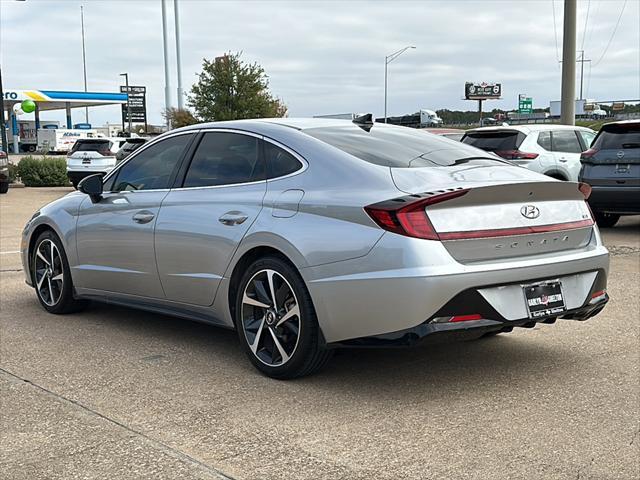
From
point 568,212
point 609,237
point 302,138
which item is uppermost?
point 302,138

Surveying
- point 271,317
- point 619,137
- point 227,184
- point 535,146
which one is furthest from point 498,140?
point 271,317

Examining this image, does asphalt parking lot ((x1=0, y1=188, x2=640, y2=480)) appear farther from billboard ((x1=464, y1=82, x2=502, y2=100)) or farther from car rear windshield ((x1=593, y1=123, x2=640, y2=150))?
billboard ((x1=464, y1=82, x2=502, y2=100))

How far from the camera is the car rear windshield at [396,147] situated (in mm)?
4938

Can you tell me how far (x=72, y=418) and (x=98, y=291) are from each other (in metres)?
2.27

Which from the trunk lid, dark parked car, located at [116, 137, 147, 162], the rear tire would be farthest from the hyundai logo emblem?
dark parked car, located at [116, 137, 147, 162]

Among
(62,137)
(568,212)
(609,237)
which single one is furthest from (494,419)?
(62,137)

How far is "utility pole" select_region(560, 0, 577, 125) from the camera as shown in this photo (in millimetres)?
18953

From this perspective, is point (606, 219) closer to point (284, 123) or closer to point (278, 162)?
point (284, 123)

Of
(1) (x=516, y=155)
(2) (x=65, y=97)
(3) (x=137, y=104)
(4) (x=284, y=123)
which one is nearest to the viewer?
(4) (x=284, y=123)

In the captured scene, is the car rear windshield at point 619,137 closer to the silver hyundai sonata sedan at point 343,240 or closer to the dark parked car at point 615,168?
the dark parked car at point 615,168

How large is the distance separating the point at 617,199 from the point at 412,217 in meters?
8.83

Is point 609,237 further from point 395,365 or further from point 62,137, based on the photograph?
point 62,137

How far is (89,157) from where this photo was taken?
81.7 ft

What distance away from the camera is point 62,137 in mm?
67375
